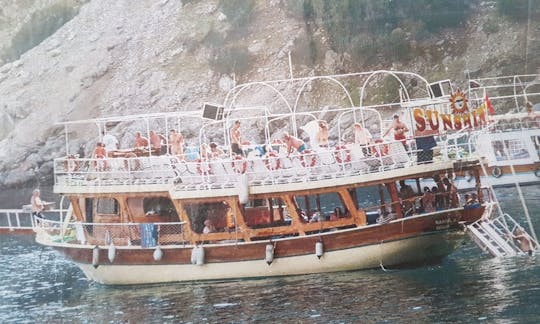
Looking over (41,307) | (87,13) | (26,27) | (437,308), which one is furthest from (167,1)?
(437,308)

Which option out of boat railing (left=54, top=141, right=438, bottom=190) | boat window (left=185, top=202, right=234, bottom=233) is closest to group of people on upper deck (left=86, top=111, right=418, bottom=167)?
boat railing (left=54, top=141, right=438, bottom=190)

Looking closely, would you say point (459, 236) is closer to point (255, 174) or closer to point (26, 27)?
point (255, 174)

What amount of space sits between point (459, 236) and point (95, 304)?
596 centimetres

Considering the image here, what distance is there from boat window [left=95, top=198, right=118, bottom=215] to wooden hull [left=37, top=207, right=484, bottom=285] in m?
0.70

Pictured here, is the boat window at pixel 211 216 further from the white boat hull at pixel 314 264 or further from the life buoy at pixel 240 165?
the life buoy at pixel 240 165

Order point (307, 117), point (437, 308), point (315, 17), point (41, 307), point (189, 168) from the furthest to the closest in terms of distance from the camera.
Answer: point (307, 117) < point (315, 17) < point (189, 168) < point (41, 307) < point (437, 308)

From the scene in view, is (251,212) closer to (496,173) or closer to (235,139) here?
(235,139)

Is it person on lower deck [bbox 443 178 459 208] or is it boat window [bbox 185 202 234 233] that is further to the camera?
boat window [bbox 185 202 234 233]

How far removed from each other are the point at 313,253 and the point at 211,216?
2000 mm

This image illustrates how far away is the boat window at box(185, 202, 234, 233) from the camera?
14.9 meters

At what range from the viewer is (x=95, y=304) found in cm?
1413

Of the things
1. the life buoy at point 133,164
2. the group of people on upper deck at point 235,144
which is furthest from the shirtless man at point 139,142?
the life buoy at point 133,164

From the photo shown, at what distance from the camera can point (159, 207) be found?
15312 millimetres

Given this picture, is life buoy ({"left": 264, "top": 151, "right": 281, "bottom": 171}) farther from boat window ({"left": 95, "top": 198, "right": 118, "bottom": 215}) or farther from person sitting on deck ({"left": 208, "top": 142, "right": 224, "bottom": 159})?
boat window ({"left": 95, "top": 198, "right": 118, "bottom": 215})
